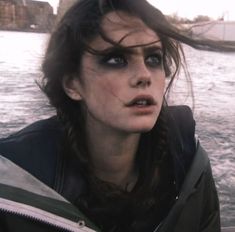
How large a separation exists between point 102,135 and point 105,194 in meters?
0.23

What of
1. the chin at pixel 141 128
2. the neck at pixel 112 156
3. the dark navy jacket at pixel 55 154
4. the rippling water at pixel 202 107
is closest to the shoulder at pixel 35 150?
the dark navy jacket at pixel 55 154

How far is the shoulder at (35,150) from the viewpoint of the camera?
5.72 feet

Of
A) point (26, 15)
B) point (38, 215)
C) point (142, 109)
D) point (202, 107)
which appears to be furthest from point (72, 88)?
point (26, 15)

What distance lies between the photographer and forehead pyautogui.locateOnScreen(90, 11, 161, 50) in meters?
1.79

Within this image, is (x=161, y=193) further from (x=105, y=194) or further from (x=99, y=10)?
(x=99, y=10)

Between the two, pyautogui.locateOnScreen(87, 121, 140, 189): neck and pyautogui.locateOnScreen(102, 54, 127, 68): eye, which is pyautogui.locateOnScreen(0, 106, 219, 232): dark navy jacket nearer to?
pyautogui.locateOnScreen(87, 121, 140, 189): neck

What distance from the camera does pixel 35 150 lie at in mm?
1812

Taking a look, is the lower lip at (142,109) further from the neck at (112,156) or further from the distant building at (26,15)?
the distant building at (26,15)

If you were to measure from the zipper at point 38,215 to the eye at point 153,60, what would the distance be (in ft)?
2.04

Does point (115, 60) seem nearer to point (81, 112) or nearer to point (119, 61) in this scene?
point (119, 61)

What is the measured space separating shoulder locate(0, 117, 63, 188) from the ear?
17cm

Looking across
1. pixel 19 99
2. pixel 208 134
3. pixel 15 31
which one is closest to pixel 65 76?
pixel 208 134

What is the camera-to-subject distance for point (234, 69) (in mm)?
12125

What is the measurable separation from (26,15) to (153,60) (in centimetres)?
650
